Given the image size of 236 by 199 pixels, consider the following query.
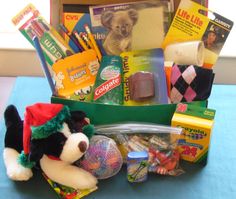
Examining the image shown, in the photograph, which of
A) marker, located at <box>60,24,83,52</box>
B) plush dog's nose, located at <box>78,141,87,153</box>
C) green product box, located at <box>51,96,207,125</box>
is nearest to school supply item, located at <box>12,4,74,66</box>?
marker, located at <box>60,24,83,52</box>

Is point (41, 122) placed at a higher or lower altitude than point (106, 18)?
lower

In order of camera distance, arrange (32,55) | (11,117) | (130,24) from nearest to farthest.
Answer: (11,117) < (130,24) < (32,55)

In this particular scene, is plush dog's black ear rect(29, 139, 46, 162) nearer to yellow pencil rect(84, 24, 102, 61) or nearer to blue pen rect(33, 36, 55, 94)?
Result: blue pen rect(33, 36, 55, 94)

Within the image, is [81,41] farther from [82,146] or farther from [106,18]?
[82,146]

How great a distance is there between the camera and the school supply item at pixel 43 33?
0.83 meters

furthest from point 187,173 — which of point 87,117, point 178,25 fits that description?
Answer: point 178,25

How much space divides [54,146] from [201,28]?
0.41 meters

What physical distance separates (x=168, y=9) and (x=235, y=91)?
31 centimetres

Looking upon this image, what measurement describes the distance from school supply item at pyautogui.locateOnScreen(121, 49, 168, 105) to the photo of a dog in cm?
4

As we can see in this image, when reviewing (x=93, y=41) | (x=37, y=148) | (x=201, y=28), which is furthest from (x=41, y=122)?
(x=201, y=28)

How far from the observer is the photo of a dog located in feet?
2.86

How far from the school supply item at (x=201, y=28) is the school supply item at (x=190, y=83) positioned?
0.16ft

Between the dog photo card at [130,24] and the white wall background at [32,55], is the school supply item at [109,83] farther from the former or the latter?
the white wall background at [32,55]

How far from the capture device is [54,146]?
67 centimetres
